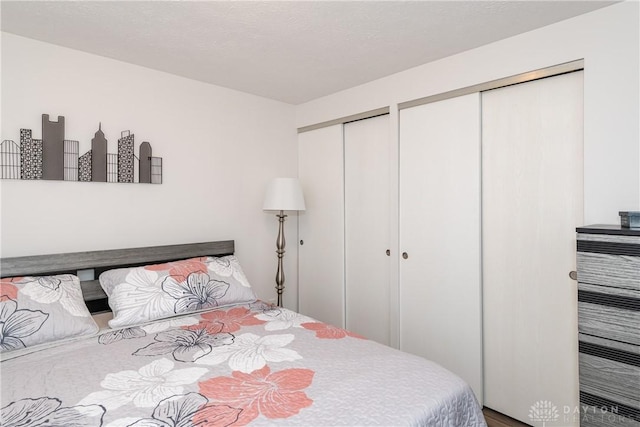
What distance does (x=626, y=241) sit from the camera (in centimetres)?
161

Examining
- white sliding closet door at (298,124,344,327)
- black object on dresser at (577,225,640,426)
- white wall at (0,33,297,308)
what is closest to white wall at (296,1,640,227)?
black object on dresser at (577,225,640,426)

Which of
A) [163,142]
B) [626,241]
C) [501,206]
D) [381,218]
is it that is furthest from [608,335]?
[163,142]

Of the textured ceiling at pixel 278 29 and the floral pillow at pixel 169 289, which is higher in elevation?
the textured ceiling at pixel 278 29

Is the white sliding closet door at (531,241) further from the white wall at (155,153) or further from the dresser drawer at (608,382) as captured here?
the white wall at (155,153)

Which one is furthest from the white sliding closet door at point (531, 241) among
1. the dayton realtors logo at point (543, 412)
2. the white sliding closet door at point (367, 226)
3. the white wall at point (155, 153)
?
the white wall at point (155, 153)

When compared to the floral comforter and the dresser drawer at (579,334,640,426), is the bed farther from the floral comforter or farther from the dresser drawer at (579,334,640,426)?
the dresser drawer at (579,334,640,426)

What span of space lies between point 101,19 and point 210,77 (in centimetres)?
98

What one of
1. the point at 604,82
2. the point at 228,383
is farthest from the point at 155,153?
the point at 604,82

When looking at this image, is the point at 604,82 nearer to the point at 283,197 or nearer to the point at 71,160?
the point at 283,197

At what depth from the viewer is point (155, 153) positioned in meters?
2.80

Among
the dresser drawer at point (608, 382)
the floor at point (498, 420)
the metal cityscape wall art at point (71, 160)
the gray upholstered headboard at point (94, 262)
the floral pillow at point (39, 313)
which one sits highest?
the metal cityscape wall art at point (71, 160)

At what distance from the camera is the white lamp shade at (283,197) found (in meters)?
3.15

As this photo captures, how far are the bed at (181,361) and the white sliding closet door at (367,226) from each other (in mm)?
1073

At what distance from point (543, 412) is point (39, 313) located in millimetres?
2894
